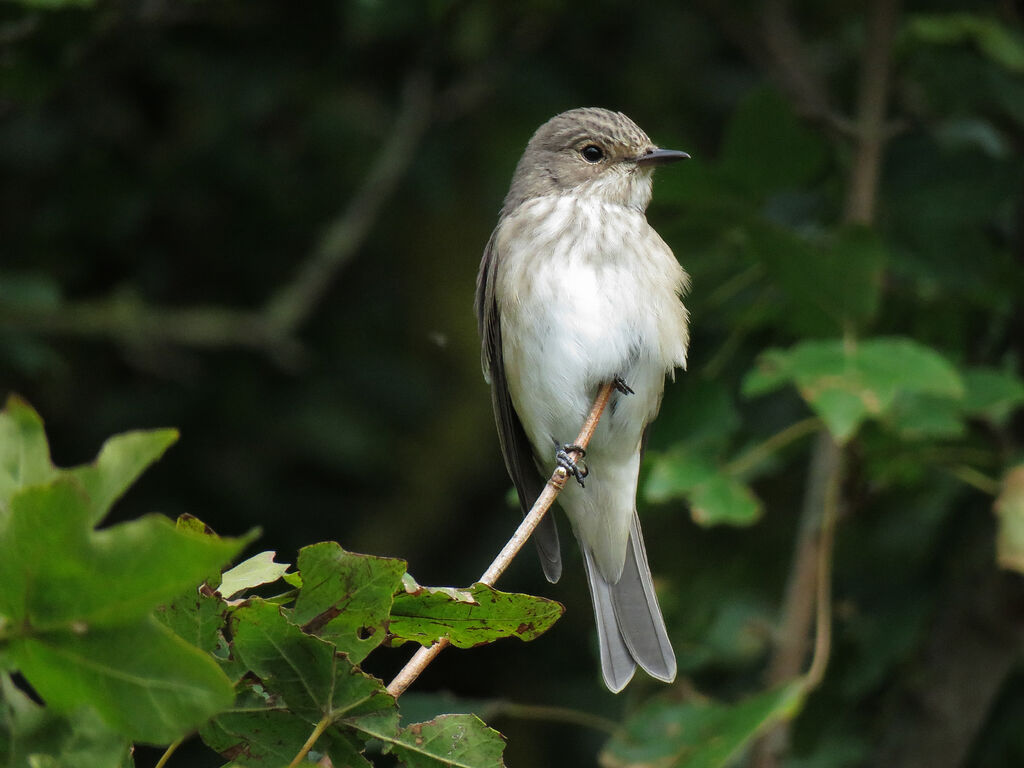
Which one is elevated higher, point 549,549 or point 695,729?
point 549,549

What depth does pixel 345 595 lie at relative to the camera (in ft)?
5.72

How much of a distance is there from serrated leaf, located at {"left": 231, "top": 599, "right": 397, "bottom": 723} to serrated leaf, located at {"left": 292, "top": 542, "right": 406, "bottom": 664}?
4cm

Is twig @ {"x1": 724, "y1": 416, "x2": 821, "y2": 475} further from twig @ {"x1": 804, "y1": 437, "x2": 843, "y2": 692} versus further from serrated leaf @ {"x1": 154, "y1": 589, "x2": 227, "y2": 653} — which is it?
serrated leaf @ {"x1": 154, "y1": 589, "x2": 227, "y2": 653}

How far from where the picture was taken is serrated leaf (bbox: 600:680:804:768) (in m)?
2.88

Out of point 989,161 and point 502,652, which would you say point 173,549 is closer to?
point 989,161

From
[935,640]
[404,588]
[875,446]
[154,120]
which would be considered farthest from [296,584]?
[154,120]

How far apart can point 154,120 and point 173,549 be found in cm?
438

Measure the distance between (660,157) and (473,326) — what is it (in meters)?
2.60

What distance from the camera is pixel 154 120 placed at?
538cm

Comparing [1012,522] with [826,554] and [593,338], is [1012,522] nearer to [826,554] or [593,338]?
[826,554]

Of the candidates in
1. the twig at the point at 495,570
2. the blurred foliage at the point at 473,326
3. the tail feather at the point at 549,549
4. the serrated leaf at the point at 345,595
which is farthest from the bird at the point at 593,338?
the serrated leaf at the point at 345,595

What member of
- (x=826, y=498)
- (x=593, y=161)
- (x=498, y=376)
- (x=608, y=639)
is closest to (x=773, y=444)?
(x=826, y=498)

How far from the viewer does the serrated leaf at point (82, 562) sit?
4.38 ft

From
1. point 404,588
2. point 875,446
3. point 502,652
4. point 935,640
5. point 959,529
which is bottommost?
point 502,652
